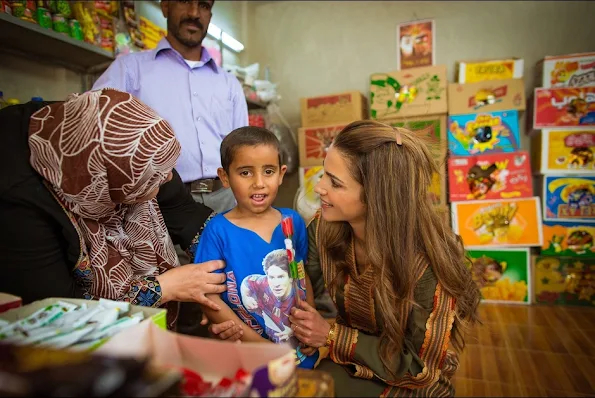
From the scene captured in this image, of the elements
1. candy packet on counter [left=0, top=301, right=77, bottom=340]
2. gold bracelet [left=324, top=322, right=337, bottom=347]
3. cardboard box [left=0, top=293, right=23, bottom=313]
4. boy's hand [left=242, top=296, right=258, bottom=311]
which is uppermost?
cardboard box [left=0, top=293, right=23, bottom=313]

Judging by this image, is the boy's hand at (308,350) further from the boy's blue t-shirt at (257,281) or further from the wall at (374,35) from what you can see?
the wall at (374,35)

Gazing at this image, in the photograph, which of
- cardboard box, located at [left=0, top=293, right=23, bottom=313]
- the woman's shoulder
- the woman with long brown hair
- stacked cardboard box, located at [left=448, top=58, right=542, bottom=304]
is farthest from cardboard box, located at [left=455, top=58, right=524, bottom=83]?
cardboard box, located at [left=0, top=293, right=23, bottom=313]

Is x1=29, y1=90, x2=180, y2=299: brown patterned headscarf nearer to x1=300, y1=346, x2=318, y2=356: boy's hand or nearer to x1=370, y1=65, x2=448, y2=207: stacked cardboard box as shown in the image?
x1=300, y1=346, x2=318, y2=356: boy's hand

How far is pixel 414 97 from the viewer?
3.10 meters

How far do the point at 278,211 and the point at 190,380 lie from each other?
83cm

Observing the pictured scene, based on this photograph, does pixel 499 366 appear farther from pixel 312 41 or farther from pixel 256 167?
pixel 312 41

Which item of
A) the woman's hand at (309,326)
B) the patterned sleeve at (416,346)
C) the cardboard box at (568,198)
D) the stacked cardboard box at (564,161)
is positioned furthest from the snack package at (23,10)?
the cardboard box at (568,198)

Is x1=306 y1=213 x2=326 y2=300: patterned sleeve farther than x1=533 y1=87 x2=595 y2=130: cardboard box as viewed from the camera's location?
No

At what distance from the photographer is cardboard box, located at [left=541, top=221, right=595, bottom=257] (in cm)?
261

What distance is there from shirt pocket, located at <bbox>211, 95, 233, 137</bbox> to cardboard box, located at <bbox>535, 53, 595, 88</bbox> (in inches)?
95.8

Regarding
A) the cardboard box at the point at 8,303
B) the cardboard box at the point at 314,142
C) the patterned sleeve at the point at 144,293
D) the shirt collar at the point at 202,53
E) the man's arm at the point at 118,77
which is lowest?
the patterned sleeve at the point at 144,293

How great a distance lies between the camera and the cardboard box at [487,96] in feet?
9.54

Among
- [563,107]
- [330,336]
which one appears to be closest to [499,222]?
[563,107]

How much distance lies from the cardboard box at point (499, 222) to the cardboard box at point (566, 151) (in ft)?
0.93
